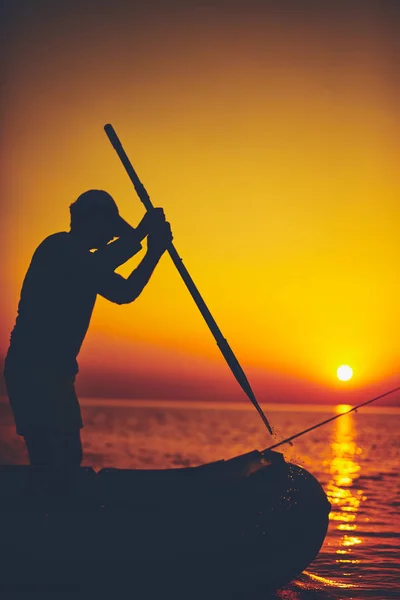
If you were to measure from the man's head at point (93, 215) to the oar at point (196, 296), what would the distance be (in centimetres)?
104

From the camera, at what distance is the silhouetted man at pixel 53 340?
4680mm

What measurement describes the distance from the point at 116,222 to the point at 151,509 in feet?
6.23

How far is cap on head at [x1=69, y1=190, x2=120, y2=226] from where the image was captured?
193 inches

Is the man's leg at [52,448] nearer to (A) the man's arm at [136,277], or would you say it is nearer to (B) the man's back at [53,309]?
(B) the man's back at [53,309]

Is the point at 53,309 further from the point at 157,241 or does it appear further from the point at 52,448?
the point at 157,241

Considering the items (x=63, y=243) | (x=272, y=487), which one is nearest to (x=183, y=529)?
(x=272, y=487)

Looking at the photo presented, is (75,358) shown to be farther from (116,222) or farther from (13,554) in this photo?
(13,554)

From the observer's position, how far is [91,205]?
489 cm

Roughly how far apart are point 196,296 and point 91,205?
5.01ft

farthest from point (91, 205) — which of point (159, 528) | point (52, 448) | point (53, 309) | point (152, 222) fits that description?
point (159, 528)

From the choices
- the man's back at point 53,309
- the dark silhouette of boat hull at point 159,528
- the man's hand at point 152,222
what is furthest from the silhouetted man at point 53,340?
the man's hand at point 152,222

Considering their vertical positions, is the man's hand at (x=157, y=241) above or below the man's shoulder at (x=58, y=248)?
below

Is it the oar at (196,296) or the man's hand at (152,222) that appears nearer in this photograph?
the man's hand at (152,222)

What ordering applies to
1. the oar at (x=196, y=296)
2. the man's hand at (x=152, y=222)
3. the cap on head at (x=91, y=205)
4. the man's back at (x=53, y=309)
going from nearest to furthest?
the man's back at (x=53, y=309), the cap on head at (x=91, y=205), the man's hand at (x=152, y=222), the oar at (x=196, y=296)
